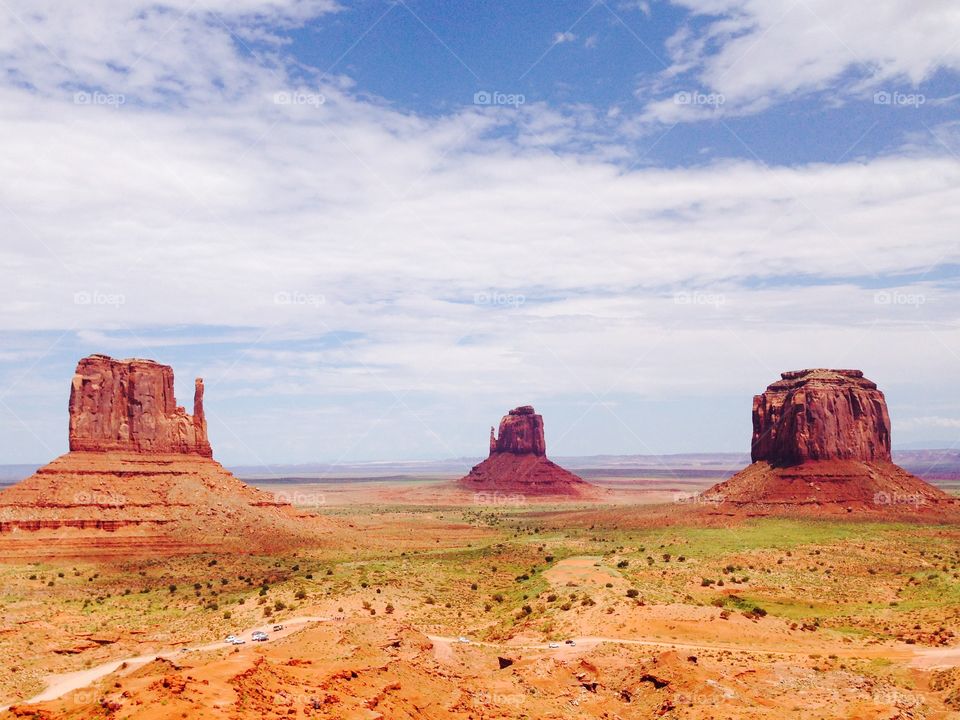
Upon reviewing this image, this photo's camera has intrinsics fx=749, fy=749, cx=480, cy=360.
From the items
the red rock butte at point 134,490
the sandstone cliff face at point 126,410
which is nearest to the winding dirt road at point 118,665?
the red rock butte at point 134,490

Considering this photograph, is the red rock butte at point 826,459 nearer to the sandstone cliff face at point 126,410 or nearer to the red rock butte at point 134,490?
the red rock butte at point 134,490

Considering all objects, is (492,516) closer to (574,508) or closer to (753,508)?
(574,508)

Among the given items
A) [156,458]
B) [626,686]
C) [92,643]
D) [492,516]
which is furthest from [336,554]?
[492,516]

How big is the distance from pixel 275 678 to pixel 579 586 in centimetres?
2848

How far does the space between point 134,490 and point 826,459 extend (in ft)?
278

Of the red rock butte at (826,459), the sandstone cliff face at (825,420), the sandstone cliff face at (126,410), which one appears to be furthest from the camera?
the sandstone cliff face at (825,420)

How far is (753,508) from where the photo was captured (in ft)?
318

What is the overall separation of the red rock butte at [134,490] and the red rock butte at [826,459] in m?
60.9

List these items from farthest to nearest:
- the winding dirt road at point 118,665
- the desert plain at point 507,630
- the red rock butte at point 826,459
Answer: the red rock butte at point 826,459 → the winding dirt road at point 118,665 → the desert plain at point 507,630

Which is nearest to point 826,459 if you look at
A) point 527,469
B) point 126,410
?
point 126,410

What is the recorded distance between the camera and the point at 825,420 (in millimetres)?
100562

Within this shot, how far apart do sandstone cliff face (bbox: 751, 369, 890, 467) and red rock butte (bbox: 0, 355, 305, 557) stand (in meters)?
66.1

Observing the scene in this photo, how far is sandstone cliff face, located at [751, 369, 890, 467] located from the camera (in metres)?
101

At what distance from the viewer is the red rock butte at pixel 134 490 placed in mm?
67500
